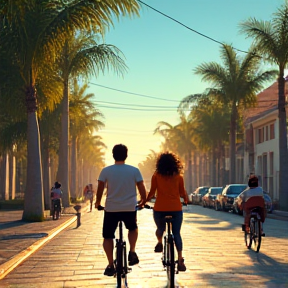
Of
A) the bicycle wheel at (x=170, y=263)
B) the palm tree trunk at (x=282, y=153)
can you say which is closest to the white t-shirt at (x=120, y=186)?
the bicycle wheel at (x=170, y=263)

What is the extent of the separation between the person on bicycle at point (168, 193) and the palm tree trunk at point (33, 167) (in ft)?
50.6

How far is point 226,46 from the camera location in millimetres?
47312

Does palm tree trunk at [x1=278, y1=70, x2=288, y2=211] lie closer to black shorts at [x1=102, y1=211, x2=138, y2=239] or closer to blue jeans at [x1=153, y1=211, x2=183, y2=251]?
blue jeans at [x1=153, y1=211, x2=183, y2=251]

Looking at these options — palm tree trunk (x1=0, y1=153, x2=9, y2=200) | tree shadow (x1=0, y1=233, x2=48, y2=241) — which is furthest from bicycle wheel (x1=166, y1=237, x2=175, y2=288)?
palm tree trunk (x1=0, y1=153, x2=9, y2=200)

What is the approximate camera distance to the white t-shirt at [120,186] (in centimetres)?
922

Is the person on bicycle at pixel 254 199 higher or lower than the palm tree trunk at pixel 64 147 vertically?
lower

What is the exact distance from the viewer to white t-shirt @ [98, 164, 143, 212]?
922cm

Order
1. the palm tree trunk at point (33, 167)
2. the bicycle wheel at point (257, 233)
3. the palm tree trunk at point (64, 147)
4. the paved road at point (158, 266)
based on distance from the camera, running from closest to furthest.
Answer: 1. the paved road at point (158, 266)
2. the bicycle wheel at point (257, 233)
3. the palm tree trunk at point (33, 167)
4. the palm tree trunk at point (64, 147)

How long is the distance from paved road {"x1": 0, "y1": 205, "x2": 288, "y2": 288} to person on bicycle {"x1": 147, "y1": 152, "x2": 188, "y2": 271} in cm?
88

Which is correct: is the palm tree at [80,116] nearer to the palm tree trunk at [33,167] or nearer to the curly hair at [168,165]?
the palm tree trunk at [33,167]

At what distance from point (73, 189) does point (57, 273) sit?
50805 mm

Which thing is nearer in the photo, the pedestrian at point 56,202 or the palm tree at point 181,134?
the pedestrian at point 56,202

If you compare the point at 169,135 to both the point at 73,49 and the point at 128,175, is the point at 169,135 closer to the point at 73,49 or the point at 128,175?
the point at 73,49

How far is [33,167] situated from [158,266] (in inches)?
547
